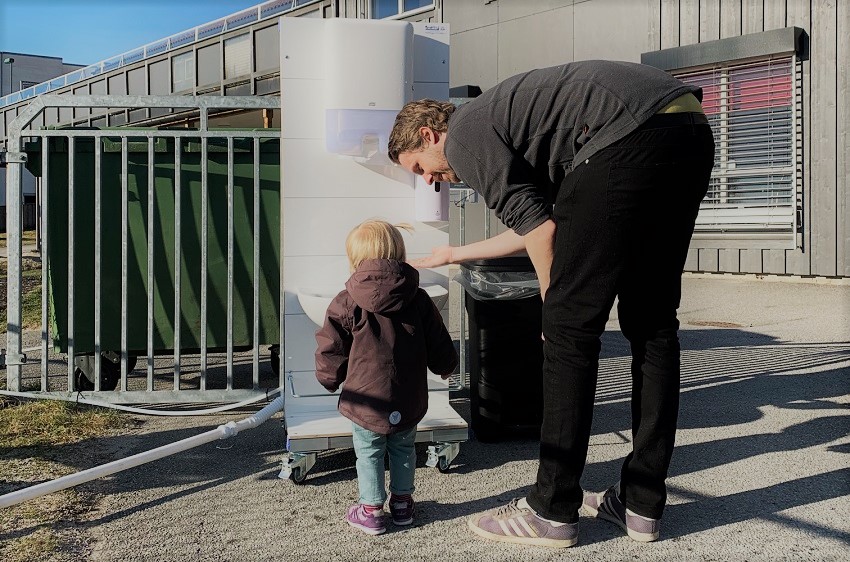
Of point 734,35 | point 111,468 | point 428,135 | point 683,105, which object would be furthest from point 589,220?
point 734,35

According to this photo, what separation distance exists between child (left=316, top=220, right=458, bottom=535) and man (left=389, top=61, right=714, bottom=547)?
0.38 metres

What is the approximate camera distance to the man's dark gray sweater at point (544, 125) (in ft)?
8.36

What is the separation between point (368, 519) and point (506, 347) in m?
1.39

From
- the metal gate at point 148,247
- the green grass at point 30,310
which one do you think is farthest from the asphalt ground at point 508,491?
the green grass at point 30,310

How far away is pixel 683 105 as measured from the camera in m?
2.57

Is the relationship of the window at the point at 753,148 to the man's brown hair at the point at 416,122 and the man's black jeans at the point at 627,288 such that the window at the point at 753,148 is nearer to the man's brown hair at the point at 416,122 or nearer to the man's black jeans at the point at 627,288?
the man's black jeans at the point at 627,288

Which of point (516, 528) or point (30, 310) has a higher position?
point (30, 310)

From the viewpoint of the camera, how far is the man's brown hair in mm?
2896

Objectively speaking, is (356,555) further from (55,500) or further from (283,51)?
(283,51)

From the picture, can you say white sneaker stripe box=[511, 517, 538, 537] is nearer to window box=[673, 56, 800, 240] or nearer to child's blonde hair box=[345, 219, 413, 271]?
child's blonde hair box=[345, 219, 413, 271]

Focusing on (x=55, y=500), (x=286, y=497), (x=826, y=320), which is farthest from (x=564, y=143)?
(x=826, y=320)

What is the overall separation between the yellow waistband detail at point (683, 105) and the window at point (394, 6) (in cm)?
1152

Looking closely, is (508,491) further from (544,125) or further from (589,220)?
(544,125)

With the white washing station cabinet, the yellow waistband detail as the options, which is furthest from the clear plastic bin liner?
the yellow waistband detail
